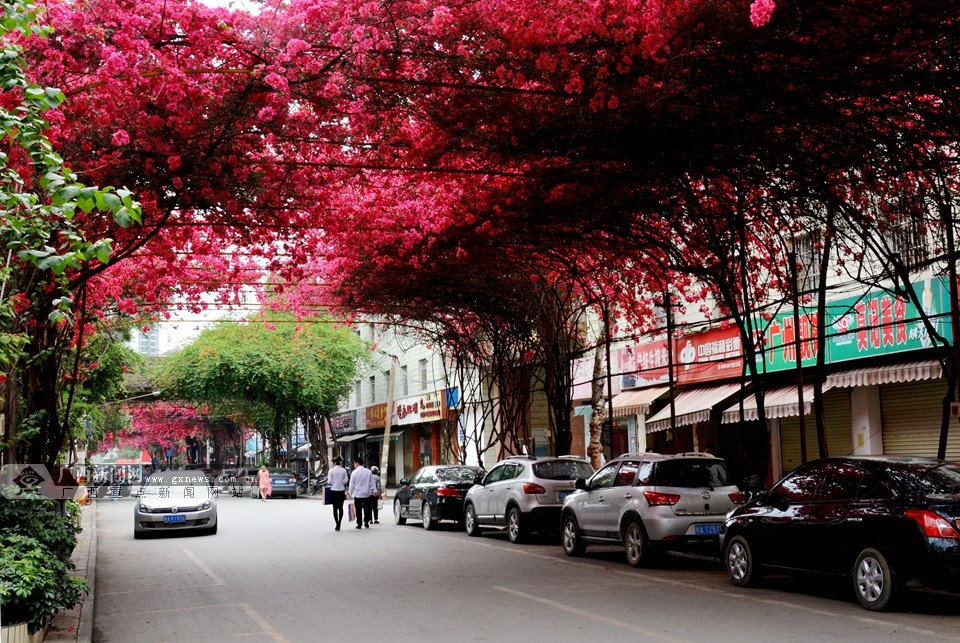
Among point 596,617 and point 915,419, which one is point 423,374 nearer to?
point 915,419

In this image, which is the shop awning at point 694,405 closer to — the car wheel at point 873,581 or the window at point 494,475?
the window at point 494,475

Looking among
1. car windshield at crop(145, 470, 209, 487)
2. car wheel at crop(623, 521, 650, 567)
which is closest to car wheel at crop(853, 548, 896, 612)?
car wheel at crop(623, 521, 650, 567)

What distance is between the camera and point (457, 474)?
80.6 ft

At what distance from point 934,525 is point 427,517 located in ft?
52.0

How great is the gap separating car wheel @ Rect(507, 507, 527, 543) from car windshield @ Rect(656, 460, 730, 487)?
17.7 feet

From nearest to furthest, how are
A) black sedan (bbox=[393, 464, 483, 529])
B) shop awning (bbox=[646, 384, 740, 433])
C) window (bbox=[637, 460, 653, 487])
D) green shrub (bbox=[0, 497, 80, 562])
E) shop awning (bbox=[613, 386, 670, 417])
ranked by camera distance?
green shrub (bbox=[0, 497, 80, 562]), window (bbox=[637, 460, 653, 487]), shop awning (bbox=[646, 384, 740, 433]), black sedan (bbox=[393, 464, 483, 529]), shop awning (bbox=[613, 386, 670, 417])

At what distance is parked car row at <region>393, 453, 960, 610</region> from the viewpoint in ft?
31.7

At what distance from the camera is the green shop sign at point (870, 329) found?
55.4 feet

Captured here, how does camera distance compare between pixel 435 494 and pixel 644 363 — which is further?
pixel 644 363

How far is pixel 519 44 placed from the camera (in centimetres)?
992

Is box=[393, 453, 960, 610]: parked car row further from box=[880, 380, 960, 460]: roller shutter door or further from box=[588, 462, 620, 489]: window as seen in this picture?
box=[880, 380, 960, 460]: roller shutter door

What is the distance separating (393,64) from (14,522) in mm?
6102

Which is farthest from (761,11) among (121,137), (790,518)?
(121,137)

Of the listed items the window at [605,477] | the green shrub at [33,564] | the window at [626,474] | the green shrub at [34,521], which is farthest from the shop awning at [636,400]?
the green shrub at [34,521]
